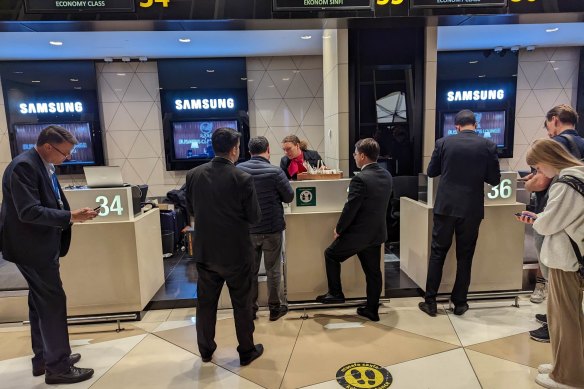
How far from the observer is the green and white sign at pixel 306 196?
3494 mm

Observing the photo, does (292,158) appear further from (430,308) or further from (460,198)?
(430,308)

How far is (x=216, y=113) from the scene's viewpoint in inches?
252

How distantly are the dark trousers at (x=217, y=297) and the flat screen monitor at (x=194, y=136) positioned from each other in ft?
13.3

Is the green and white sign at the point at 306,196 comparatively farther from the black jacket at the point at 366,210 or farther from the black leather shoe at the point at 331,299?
the black leather shoe at the point at 331,299

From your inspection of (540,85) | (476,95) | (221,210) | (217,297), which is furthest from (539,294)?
(540,85)

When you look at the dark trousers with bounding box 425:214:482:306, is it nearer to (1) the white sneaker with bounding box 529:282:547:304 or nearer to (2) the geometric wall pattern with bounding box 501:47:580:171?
(1) the white sneaker with bounding box 529:282:547:304

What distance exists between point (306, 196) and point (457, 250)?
4.68ft

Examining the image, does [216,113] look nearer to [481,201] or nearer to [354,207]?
[354,207]

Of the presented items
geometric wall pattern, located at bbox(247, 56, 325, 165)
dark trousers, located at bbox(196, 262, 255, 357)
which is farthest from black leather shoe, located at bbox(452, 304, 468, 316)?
geometric wall pattern, located at bbox(247, 56, 325, 165)

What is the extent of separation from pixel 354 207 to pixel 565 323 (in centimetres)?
153

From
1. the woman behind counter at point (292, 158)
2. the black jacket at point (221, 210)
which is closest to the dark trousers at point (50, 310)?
the black jacket at point (221, 210)

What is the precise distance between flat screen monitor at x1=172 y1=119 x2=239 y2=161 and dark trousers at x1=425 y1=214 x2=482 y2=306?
399cm

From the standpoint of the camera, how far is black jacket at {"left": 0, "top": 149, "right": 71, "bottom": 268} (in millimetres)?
2311

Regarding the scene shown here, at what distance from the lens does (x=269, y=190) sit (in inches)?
122
